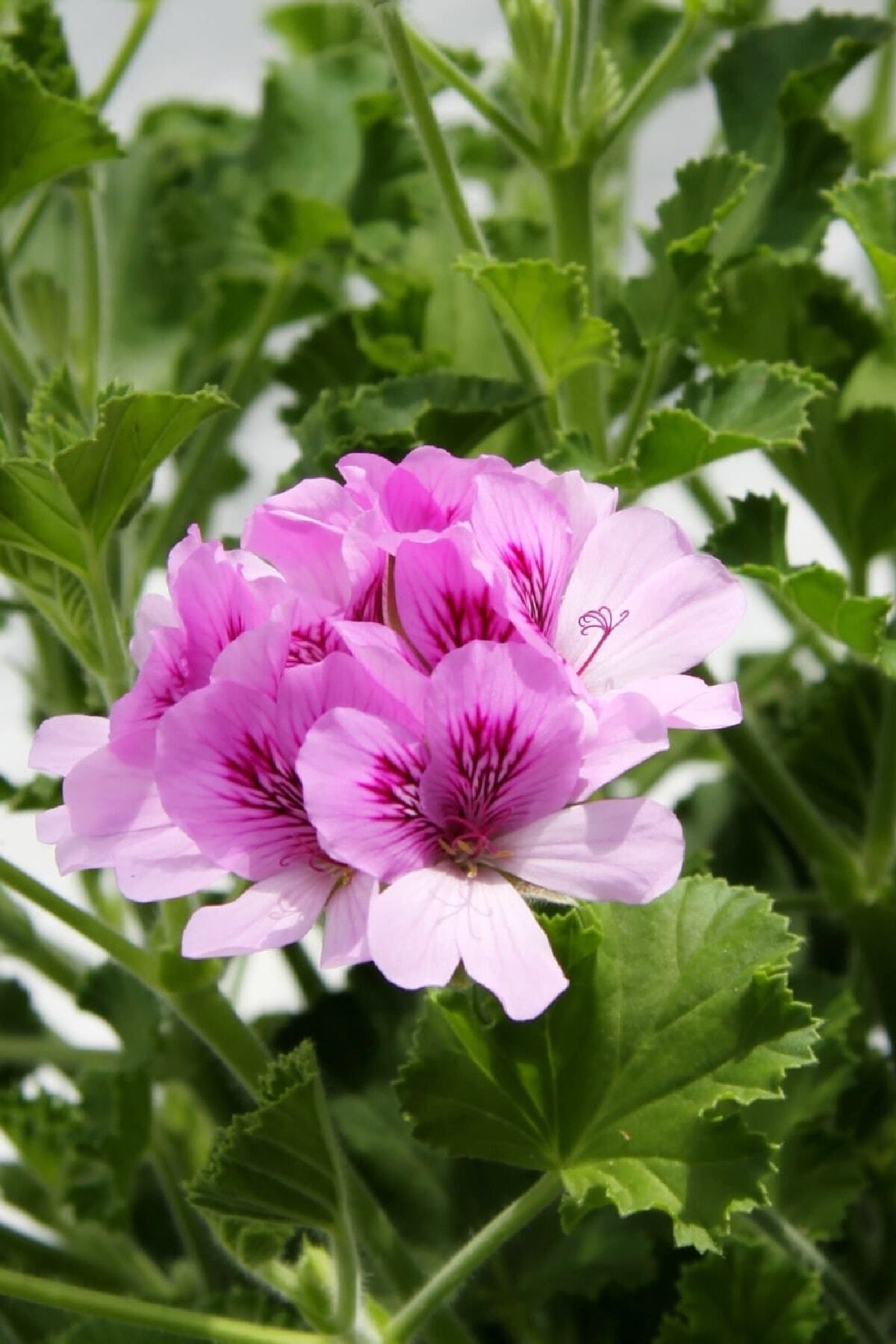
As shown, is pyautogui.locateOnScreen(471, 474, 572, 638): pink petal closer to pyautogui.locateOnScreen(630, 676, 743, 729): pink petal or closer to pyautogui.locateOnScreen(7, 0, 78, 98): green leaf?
pyautogui.locateOnScreen(630, 676, 743, 729): pink petal

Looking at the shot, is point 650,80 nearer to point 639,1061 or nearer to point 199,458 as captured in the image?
point 199,458

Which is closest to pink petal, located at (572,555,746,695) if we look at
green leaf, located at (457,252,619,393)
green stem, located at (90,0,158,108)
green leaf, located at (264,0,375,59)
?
green leaf, located at (457,252,619,393)

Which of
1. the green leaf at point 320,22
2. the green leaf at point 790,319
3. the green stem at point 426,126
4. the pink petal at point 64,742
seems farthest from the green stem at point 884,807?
the green leaf at point 320,22

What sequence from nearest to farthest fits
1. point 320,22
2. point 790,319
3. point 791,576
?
point 791,576 → point 790,319 → point 320,22

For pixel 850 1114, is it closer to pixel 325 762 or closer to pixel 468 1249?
pixel 468 1249

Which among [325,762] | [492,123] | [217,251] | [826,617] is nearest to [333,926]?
[325,762]

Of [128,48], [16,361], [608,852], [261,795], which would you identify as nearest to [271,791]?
[261,795]

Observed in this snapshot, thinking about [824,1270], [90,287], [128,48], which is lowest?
[824,1270]
